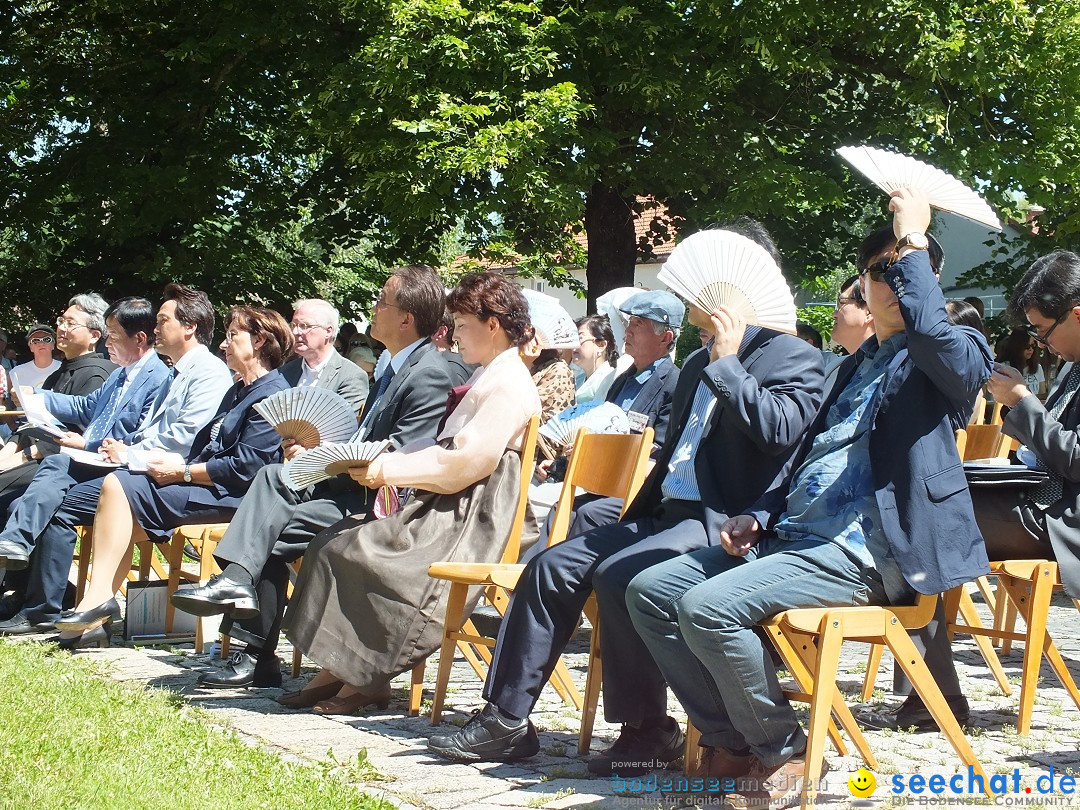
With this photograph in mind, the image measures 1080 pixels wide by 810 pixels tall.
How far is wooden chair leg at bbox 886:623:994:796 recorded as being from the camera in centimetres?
344

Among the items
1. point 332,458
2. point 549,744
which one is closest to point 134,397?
point 332,458

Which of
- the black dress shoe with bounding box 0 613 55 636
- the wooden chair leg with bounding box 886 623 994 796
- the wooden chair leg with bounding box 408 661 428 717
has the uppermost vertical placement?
the wooden chair leg with bounding box 886 623 994 796

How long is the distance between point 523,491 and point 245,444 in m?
1.93

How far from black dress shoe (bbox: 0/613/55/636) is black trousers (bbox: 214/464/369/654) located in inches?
67.1

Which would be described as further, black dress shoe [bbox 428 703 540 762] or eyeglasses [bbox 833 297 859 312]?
eyeglasses [bbox 833 297 859 312]

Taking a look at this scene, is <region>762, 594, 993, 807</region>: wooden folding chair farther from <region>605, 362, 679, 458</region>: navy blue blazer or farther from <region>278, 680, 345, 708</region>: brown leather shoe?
<region>605, 362, 679, 458</region>: navy blue blazer

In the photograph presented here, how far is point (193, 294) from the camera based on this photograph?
23.2 feet

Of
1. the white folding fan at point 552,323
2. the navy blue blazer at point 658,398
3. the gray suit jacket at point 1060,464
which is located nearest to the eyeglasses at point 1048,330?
the gray suit jacket at point 1060,464

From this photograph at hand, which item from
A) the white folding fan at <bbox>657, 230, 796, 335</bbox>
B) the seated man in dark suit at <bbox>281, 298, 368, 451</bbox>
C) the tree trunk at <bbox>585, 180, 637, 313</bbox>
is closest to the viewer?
the white folding fan at <bbox>657, 230, 796, 335</bbox>

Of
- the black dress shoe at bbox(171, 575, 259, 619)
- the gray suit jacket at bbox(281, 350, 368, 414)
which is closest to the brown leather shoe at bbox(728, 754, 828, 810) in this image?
the black dress shoe at bbox(171, 575, 259, 619)

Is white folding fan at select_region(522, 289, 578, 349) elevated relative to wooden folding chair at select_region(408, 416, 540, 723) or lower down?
elevated

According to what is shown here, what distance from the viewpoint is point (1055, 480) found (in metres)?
4.36

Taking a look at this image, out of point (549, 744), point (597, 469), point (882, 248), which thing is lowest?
point (549, 744)

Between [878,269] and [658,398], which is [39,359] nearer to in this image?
[658,398]
